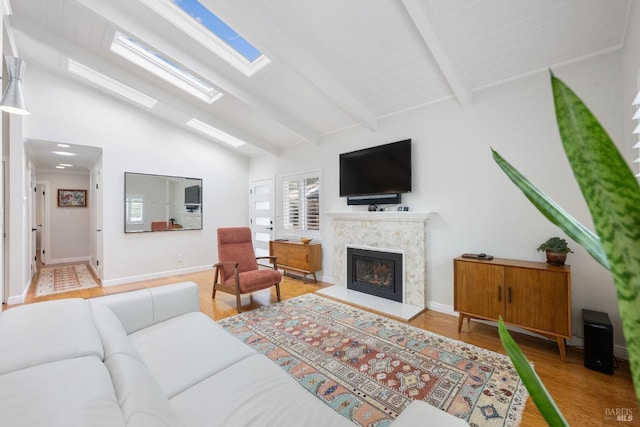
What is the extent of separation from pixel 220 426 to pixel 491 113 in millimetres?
3482

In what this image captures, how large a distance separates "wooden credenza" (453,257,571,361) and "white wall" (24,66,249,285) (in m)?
4.84

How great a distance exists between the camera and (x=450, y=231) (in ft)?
10.5

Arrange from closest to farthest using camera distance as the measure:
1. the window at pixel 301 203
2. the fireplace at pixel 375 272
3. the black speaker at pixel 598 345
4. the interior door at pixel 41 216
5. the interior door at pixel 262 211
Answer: the black speaker at pixel 598 345, the fireplace at pixel 375 272, the window at pixel 301 203, the interior door at pixel 262 211, the interior door at pixel 41 216

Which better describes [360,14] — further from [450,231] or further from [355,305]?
[355,305]

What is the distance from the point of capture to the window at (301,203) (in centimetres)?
486

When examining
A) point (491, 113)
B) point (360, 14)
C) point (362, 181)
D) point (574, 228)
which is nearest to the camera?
point (574, 228)

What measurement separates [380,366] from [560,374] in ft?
4.43

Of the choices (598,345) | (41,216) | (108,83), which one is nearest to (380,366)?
(598,345)

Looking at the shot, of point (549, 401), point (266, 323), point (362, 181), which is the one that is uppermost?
point (362, 181)

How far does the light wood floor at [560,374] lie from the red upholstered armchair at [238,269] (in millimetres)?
277

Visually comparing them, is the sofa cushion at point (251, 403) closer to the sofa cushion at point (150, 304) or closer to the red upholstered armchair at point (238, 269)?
the sofa cushion at point (150, 304)

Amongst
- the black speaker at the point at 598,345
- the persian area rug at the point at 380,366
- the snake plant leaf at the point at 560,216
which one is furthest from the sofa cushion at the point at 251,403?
the black speaker at the point at 598,345

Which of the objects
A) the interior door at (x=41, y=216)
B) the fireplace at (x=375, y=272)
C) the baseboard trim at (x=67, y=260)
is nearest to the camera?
the fireplace at (x=375, y=272)

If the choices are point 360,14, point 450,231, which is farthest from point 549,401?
point 450,231
